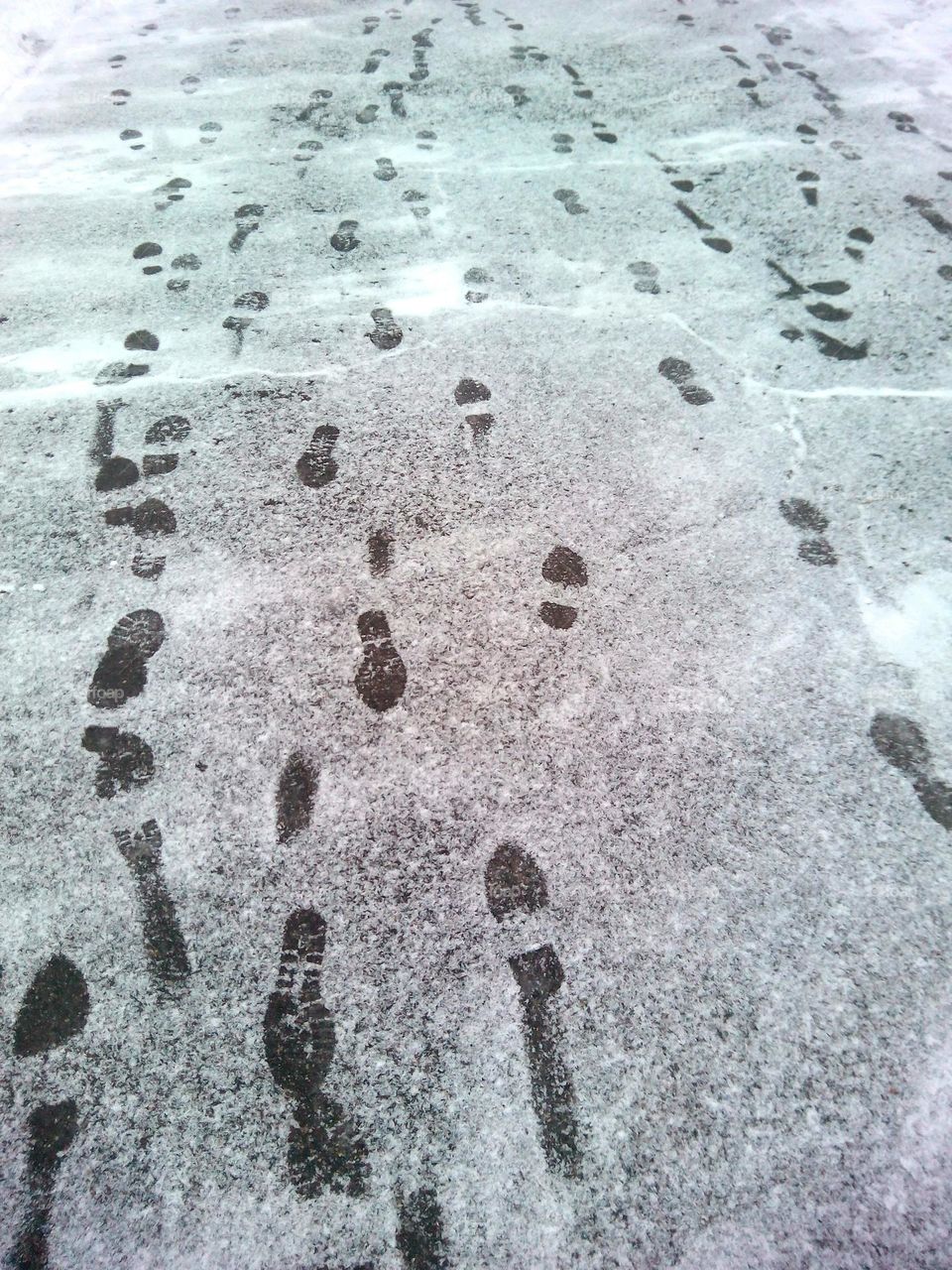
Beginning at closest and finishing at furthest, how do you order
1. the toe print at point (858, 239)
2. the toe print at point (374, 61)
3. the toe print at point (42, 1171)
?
1. the toe print at point (42, 1171)
2. the toe print at point (858, 239)
3. the toe print at point (374, 61)

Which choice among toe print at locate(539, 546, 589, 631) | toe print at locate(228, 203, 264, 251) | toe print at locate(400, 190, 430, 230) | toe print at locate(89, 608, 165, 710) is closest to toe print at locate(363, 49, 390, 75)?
toe print at locate(400, 190, 430, 230)

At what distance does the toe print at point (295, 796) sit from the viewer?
0.99 meters

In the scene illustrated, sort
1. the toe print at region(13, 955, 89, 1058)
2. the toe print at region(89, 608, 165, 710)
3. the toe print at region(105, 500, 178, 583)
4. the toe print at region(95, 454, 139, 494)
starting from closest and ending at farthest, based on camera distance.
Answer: the toe print at region(13, 955, 89, 1058)
the toe print at region(89, 608, 165, 710)
the toe print at region(105, 500, 178, 583)
the toe print at region(95, 454, 139, 494)

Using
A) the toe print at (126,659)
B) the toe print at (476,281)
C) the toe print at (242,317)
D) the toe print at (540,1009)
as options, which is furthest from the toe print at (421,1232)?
the toe print at (476,281)

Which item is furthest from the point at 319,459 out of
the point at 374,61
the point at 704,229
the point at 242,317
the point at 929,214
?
the point at 374,61

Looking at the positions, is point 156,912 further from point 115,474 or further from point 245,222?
point 245,222

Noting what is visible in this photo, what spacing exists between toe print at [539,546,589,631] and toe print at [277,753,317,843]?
1.52 ft

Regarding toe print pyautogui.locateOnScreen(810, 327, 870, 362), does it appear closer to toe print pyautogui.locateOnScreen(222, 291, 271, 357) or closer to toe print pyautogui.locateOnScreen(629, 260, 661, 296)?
toe print pyautogui.locateOnScreen(629, 260, 661, 296)

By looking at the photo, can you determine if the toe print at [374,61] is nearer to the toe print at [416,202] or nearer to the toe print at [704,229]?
the toe print at [416,202]

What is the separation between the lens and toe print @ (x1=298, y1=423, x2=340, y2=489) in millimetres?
1387

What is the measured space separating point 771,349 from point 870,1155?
154 centimetres

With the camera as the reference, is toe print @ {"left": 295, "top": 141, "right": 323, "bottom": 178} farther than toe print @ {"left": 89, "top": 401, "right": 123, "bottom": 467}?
Yes

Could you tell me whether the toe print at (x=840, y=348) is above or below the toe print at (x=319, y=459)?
above

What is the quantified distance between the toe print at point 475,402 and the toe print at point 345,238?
0.66 meters
